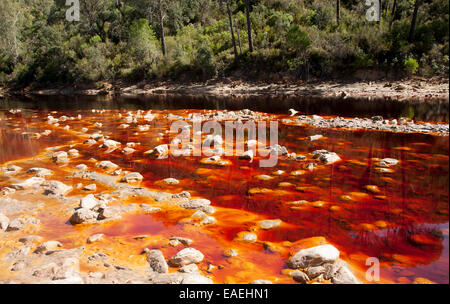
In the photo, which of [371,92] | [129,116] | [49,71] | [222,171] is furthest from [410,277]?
[49,71]

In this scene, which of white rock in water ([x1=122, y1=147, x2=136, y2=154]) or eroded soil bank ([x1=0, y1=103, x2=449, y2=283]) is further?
white rock in water ([x1=122, y1=147, x2=136, y2=154])

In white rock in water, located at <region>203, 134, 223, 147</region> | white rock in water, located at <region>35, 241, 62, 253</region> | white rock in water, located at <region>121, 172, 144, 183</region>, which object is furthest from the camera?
white rock in water, located at <region>203, 134, 223, 147</region>

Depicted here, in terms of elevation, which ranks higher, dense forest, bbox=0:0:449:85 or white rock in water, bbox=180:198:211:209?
dense forest, bbox=0:0:449:85

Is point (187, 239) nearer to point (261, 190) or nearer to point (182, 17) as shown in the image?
point (261, 190)

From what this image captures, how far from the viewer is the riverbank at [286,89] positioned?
16328 mm

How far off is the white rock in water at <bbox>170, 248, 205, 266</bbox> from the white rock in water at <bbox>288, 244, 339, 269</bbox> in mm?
1249

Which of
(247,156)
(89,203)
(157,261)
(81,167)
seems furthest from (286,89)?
(157,261)

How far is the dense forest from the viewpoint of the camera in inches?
875

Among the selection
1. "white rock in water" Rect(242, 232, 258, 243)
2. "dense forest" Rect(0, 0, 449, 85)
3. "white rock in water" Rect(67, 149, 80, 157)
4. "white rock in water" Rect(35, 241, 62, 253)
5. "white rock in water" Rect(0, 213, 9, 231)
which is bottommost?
"white rock in water" Rect(242, 232, 258, 243)

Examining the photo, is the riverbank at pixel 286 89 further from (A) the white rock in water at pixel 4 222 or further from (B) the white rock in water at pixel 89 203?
(A) the white rock in water at pixel 4 222

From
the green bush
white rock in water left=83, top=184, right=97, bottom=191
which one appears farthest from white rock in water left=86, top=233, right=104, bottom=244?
the green bush

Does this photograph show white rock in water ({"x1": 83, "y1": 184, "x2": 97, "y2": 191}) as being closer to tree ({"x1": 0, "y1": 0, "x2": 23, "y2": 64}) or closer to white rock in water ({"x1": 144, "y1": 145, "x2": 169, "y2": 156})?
white rock in water ({"x1": 144, "y1": 145, "x2": 169, "y2": 156})

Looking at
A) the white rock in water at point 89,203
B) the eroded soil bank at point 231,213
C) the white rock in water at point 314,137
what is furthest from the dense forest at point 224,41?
the white rock in water at point 89,203

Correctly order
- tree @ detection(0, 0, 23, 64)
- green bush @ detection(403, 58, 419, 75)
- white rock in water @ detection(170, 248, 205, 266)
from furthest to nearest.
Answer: tree @ detection(0, 0, 23, 64), green bush @ detection(403, 58, 419, 75), white rock in water @ detection(170, 248, 205, 266)
